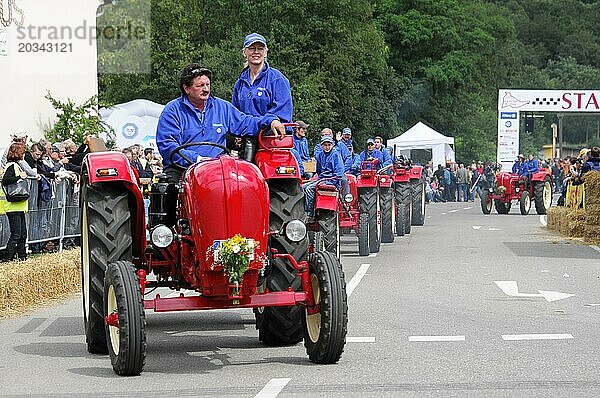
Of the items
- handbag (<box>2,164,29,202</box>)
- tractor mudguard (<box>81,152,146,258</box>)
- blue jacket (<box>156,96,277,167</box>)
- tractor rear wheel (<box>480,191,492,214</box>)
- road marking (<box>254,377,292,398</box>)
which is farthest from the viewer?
tractor rear wheel (<box>480,191,492,214</box>)

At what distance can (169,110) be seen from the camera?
9953mm

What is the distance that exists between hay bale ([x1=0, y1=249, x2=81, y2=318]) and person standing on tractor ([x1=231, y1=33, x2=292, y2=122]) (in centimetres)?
324

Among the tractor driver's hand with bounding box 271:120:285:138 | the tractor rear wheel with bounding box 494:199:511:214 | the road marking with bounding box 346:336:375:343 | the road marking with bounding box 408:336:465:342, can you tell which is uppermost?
the tractor driver's hand with bounding box 271:120:285:138

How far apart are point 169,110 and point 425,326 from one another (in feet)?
9.87

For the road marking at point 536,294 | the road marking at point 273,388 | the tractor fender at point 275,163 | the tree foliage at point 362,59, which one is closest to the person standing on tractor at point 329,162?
the road marking at point 536,294

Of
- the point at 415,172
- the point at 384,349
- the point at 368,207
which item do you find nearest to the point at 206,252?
the point at 384,349

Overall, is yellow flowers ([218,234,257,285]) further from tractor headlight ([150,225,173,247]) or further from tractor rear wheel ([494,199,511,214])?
tractor rear wheel ([494,199,511,214])

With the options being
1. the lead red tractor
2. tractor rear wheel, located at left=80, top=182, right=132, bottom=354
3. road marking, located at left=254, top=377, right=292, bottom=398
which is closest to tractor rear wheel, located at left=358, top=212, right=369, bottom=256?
the lead red tractor

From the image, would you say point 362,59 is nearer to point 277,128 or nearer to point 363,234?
point 363,234

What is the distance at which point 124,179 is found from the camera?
31.4 feet

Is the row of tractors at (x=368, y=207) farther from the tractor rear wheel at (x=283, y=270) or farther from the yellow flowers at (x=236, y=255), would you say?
the yellow flowers at (x=236, y=255)

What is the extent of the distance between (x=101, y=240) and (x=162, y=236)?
75 cm

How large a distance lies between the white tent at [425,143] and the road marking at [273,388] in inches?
1786

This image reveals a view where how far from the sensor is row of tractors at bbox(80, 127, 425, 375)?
28.0ft
